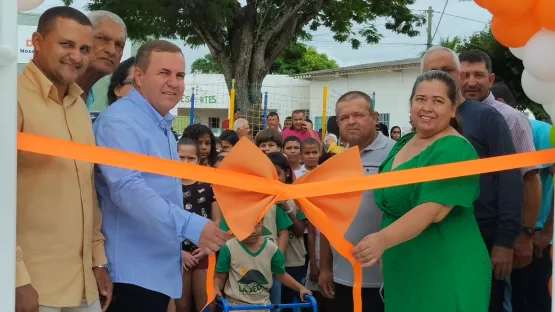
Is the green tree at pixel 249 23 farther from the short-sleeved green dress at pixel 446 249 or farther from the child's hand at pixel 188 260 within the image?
the short-sleeved green dress at pixel 446 249

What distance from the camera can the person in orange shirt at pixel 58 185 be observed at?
2.41 m

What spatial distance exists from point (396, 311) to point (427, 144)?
757 mm

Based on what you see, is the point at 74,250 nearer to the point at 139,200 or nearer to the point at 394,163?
the point at 139,200

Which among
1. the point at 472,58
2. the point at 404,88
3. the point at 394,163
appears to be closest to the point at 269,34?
the point at 404,88

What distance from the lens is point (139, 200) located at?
2666mm

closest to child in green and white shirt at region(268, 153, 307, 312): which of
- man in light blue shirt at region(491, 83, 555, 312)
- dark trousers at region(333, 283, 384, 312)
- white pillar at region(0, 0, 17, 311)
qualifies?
dark trousers at region(333, 283, 384, 312)

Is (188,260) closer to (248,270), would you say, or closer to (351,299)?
(248,270)

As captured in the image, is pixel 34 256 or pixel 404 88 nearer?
pixel 34 256

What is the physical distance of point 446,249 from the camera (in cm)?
270

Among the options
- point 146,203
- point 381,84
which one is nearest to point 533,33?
point 146,203

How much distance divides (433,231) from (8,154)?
170cm

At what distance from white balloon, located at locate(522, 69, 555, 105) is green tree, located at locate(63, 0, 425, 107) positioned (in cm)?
1385

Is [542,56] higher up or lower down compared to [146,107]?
higher up

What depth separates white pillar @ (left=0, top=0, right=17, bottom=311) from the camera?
192 cm
